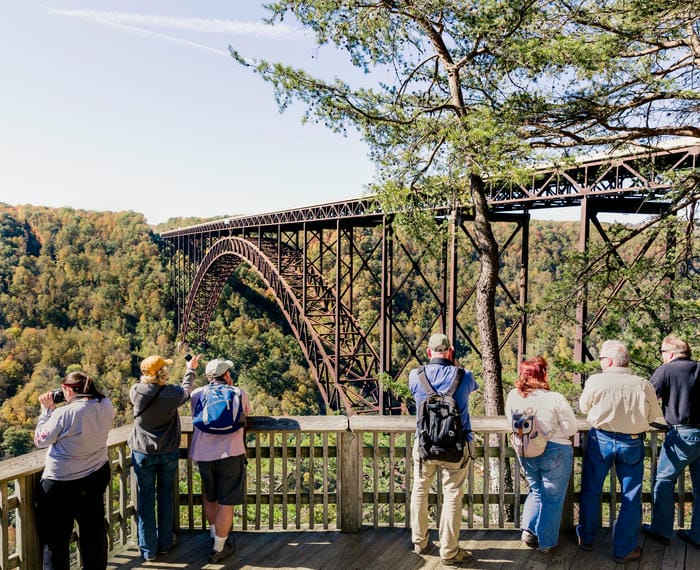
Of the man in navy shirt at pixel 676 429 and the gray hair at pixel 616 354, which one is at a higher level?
the gray hair at pixel 616 354

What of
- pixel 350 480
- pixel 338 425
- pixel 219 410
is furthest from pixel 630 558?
pixel 219 410

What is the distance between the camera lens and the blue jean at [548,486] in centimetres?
279

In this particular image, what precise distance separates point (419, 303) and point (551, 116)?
1384 inches

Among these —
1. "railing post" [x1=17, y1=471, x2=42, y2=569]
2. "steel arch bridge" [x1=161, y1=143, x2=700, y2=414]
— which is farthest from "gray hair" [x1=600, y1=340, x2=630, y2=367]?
"railing post" [x1=17, y1=471, x2=42, y2=569]

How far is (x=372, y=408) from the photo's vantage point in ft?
42.1

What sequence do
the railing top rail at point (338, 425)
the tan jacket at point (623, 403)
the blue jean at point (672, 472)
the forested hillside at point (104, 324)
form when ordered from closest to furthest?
the tan jacket at point (623, 403), the blue jean at point (672, 472), the railing top rail at point (338, 425), the forested hillside at point (104, 324)

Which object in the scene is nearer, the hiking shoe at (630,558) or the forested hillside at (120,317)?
the hiking shoe at (630,558)

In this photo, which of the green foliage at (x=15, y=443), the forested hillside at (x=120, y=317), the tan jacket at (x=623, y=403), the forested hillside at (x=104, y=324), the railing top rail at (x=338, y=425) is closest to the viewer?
the tan jacket at (x=623, y=403)

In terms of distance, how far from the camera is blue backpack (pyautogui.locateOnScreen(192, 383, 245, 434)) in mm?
2795

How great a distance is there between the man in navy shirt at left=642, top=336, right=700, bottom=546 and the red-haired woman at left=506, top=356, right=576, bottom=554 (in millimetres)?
568

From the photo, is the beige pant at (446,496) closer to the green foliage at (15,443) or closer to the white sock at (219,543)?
the white sock at (219,543)

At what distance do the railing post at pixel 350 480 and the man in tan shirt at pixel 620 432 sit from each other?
4.28 feet

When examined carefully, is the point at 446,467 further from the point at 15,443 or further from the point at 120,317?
the point at 120,317

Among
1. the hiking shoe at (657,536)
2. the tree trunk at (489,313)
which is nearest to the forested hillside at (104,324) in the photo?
the tree trunk at (489,313)
